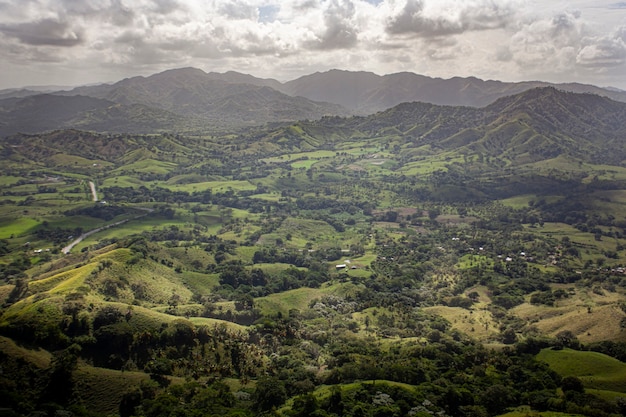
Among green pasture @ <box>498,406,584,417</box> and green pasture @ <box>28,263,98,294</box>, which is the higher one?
green pasture @ <box>28,263,98,294</box>

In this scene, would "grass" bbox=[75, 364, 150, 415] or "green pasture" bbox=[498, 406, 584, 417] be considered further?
"grass" bbox=[75, 364, 150, 415]

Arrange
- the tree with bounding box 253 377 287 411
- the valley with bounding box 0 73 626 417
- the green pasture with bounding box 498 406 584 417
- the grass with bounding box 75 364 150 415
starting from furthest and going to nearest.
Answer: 1. the tree with bounding box 253 377 287 411
2. the valley with bounding box 0 73 626 417
3. the grass with bounding box 75 364 150 415
4. the green pasture with bounding box 498 406 584 417

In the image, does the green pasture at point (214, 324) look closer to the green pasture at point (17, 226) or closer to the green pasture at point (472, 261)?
the green pasture at point (472, 261)

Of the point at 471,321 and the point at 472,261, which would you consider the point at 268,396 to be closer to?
the point at 471,321

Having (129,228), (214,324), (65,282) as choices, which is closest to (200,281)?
(65,282)

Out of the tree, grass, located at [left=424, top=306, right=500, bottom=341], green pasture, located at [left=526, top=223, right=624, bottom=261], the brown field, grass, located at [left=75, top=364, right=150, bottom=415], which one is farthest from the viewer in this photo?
green pasture, located at [left=526, top=223, right=624, bottom=261]

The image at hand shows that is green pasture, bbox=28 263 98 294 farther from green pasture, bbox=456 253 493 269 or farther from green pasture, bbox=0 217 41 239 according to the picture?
green pasture, bbox=456 253 493 269

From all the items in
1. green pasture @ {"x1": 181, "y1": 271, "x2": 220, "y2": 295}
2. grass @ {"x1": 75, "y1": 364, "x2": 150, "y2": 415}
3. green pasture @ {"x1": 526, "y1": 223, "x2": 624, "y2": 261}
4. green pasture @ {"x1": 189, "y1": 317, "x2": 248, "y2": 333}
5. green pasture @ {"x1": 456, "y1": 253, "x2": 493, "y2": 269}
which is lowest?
green pasture @ {"x1": 526, "y1": 223, "x2": 624, "y2": 261}

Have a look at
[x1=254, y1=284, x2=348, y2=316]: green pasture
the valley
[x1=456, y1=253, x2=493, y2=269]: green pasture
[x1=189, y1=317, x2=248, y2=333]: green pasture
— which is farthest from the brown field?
[x1=189, y1=317, x2=248, y2=333]: green pasture
